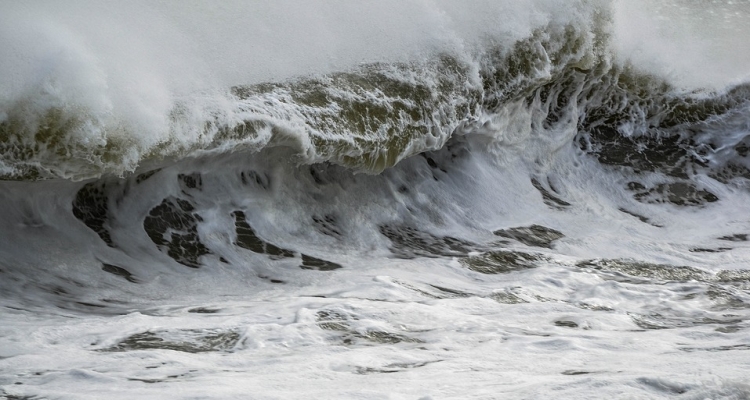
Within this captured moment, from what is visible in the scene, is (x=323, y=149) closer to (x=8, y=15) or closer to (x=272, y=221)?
(x=272, y=221)

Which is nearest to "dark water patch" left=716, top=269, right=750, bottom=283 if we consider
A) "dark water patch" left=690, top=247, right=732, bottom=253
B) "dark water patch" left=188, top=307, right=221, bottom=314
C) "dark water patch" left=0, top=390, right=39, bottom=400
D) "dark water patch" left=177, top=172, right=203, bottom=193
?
"dark water patch" left=690, top=247, right=732, bottom=253

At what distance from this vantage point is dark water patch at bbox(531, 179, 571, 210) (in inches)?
229

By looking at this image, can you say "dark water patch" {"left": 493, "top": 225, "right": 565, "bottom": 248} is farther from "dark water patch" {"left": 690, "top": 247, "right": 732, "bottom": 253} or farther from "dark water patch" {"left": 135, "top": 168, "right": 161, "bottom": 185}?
"dark water patch" {"left": 135, "top": 168, "right": 161, "bottom": 185}

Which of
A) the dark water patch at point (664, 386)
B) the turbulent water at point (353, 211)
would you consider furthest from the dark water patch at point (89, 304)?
the dark water patch at point (664, 386)

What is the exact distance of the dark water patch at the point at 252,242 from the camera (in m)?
4.55

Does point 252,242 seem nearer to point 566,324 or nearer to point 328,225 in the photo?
point 328,225

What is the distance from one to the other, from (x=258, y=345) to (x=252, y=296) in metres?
0.80

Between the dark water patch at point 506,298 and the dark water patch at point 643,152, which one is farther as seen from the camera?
the dark water patch at point 643,152

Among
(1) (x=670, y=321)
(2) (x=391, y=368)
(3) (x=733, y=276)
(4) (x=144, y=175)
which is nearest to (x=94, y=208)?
(4) (x=144, y=175)

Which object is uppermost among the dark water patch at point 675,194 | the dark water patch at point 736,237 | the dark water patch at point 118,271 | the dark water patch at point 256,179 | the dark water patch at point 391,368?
the dark water patch at point 675,194

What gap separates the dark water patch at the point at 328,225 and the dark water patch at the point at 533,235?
967mm

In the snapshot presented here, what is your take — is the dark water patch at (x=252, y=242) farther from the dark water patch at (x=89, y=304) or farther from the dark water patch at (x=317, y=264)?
the dark water patch at (x=89, y=304)

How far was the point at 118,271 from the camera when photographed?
4.12m

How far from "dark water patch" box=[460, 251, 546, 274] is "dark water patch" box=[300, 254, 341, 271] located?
2.30 feet
